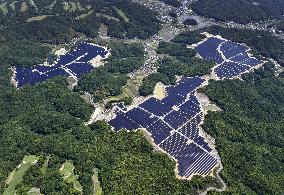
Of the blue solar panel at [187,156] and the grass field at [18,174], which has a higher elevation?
the blue solar panel at [187,156]

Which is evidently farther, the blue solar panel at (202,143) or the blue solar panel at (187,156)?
the blue solar panel at (202,143)

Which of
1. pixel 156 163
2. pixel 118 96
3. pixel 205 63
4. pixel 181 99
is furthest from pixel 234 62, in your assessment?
Result: pixel 156 163

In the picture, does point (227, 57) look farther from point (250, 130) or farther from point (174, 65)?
point (250, 130)

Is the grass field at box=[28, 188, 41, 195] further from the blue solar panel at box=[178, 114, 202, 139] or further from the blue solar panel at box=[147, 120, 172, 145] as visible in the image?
the blue solar panel at box=[178, 114, 202, 139]

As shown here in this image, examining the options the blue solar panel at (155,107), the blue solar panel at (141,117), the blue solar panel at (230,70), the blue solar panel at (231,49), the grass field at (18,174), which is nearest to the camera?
the grass field at (18,174)

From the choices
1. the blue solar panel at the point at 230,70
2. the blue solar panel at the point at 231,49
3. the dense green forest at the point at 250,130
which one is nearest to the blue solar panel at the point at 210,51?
the blue solar panel at the point at 231,49

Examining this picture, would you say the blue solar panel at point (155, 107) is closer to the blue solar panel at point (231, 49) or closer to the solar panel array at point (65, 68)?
the solar panel array at point (65, 68)

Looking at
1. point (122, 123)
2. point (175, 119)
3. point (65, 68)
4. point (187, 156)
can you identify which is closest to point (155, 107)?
point (175, 119)

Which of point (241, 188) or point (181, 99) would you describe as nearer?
point (241, 188)

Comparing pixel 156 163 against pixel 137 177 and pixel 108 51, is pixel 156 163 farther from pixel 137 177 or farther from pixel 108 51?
pixel 108 51
